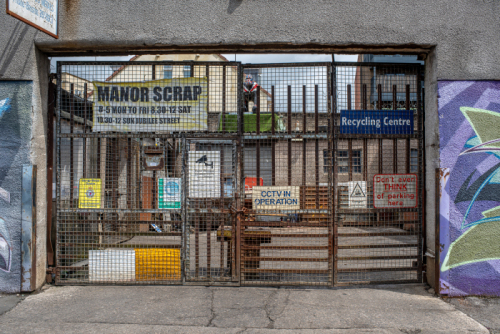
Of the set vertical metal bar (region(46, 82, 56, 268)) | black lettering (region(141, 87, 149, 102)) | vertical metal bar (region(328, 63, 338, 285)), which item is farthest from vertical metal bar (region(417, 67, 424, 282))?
Result: vertical metal bar (region(46, 82, 56, 268))

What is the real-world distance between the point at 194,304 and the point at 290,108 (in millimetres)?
3315

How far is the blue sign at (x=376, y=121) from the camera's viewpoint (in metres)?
5.53

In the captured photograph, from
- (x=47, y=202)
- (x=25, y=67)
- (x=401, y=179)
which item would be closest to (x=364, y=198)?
(x=401, y=179)

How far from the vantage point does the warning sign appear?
18.1 feet

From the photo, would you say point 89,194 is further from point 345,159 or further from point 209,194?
point 345,159

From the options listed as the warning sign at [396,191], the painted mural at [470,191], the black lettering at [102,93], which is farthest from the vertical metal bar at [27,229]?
the painted mural at [470,191]

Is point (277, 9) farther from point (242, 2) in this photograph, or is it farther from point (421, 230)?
point (421, 230)

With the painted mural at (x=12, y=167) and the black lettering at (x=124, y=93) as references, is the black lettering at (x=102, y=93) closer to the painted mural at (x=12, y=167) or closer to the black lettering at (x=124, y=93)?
the black lettering at (x=124, y=93)

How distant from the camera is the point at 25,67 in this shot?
5.24 meters

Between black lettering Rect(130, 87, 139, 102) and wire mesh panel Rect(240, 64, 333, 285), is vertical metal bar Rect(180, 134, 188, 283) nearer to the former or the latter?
wire mesh panel Rect(240, 64, 333, 285)

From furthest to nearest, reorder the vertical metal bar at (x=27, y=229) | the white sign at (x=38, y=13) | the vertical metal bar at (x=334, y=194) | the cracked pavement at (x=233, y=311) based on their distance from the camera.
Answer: the vertical metal bar at (x=334, y=194) → the vertical metal bar at (x=27, y=229) → the white sign at (x=38, y=13) → the cracked pavement at (x=233, y=311)

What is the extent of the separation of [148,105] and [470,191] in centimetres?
515

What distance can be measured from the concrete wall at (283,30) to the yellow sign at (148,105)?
625 mm

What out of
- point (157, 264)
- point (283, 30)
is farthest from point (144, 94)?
point (157, 264)
